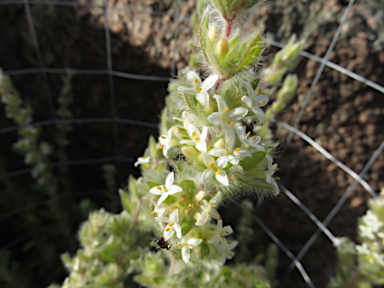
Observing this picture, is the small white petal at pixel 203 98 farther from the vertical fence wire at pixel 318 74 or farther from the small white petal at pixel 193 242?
the vertical fence wire at pixel 318 74

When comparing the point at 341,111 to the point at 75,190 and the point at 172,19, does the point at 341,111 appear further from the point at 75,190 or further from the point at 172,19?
the point at 75,190

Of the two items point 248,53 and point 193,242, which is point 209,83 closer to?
point 248,53

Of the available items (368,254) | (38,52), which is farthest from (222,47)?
(38,52)

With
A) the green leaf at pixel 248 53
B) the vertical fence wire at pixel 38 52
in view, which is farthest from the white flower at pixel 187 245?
the vertical fence wire at pixel 38 52

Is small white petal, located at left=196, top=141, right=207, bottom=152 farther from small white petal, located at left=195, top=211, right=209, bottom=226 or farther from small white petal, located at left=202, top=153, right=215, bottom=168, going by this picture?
small white petal, located at left=195, top=211, right=209, bottom=226

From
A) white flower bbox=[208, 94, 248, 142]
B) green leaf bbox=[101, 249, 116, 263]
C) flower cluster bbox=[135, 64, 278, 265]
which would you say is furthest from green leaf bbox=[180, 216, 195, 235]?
green leaf bbox=[101, 249, 116, 263]

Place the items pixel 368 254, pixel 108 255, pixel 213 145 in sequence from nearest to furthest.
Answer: pixel 213 145 < pixel 108 255 < pixel 368 254

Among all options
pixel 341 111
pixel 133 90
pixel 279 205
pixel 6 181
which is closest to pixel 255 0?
pixel 341 111
